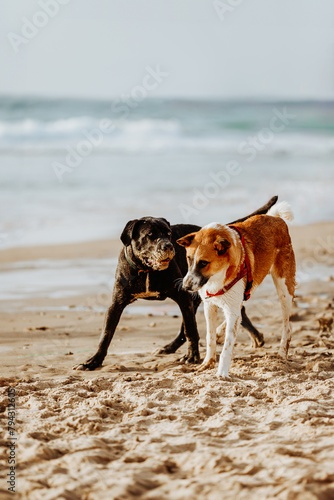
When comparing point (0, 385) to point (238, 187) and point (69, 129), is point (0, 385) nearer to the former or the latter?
point (238, 187)

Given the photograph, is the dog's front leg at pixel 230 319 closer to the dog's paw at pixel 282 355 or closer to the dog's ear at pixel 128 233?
the dog's paw at pixel 282 355

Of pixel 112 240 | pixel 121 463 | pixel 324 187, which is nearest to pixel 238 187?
pixel 324 187

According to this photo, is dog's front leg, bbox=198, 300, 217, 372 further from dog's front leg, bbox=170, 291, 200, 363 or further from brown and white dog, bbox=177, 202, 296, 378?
dog's front leg, bbox=170, 291, 200, 363

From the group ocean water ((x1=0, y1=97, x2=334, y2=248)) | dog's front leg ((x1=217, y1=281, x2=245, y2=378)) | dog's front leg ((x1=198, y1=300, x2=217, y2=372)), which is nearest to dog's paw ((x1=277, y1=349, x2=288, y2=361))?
dog's front leg ((x1=198, y1=300, x2=217, y2=372))

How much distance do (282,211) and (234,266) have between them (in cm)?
111

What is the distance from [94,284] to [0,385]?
3.78 m

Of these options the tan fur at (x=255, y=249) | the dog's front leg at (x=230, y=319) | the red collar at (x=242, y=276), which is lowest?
the dog's front leg at (x=230, y=319)

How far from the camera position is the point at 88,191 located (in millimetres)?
16000

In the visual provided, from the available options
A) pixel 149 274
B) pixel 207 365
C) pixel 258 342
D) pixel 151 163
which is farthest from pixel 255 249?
pixel 151 163

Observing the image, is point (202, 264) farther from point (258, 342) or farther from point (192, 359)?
point (258, 342)

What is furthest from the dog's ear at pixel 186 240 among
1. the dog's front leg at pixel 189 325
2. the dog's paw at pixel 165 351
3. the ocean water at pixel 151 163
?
the ocean water at pixel 151 163

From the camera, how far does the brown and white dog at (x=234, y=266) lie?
4.46 m

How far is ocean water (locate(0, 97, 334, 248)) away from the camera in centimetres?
1323

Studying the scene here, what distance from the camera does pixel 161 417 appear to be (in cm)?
396
